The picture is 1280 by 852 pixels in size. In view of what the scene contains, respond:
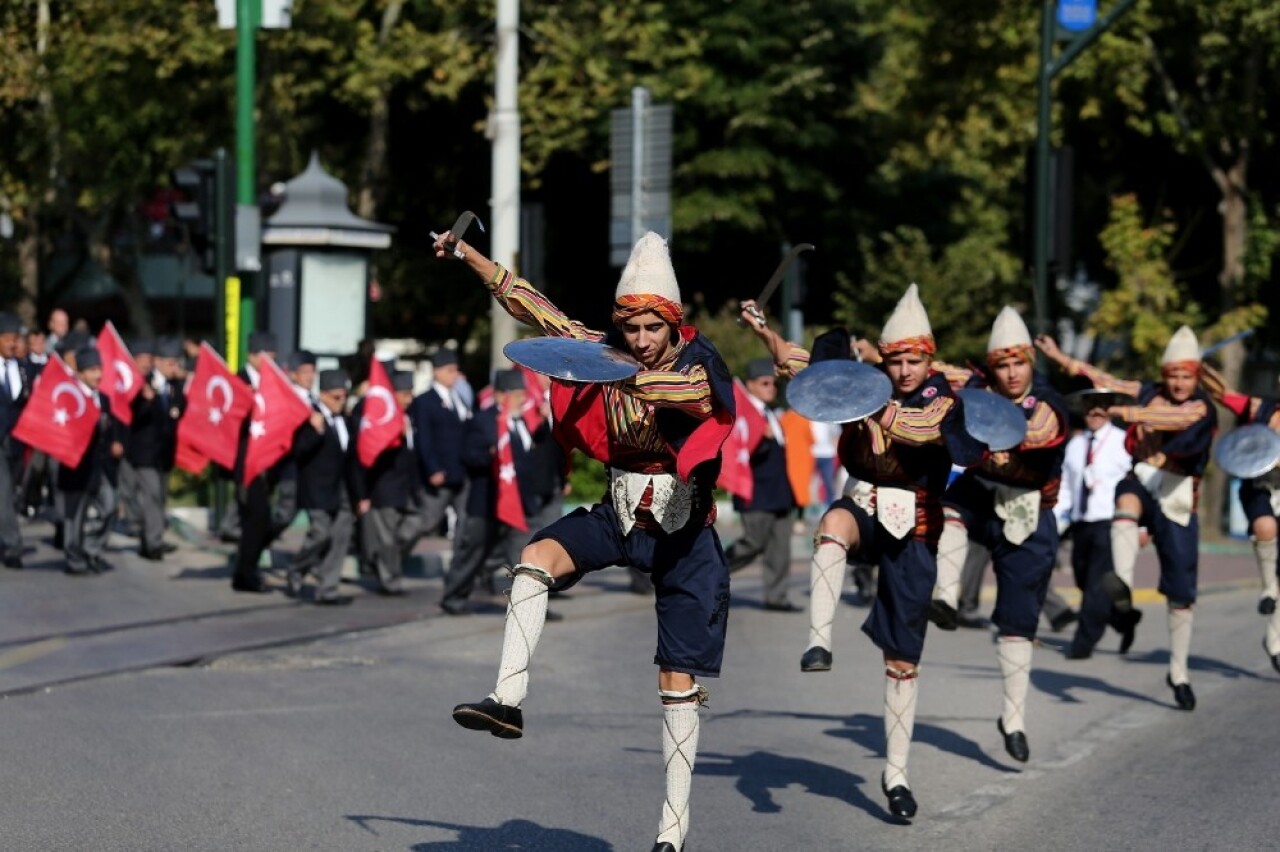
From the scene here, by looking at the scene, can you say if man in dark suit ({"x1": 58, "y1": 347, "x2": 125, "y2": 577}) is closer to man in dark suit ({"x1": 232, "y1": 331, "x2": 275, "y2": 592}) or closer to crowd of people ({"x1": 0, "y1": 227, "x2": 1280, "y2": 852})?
crowd of people ({"x1": 0, "y1": 227, "x2": 1280, "y2": 852})

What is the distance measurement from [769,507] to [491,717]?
987 centimetres

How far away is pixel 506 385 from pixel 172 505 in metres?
8.52

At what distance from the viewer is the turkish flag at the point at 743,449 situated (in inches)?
641

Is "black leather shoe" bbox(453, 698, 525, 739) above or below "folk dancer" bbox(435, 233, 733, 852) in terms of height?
below

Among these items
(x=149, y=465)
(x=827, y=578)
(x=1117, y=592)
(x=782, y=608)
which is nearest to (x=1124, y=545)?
(x=1117, y=592)

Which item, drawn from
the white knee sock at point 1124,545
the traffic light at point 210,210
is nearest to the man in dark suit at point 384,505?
the traffic light at point 210,210

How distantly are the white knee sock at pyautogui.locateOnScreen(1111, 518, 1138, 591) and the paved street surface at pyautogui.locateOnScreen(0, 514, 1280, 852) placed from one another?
652 mm

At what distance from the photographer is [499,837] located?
7.63m

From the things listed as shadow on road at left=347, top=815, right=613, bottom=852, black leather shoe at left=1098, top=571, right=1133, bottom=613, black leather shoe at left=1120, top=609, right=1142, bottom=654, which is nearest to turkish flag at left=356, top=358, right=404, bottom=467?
black leather shoe at left=1120, top=609, right=1142, bottom=654

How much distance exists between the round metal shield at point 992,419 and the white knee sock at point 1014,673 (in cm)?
119

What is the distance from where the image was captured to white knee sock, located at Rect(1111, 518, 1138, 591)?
39.6ft

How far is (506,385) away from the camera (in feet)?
51.4

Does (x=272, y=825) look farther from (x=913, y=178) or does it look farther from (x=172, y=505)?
(x=913, y=178)

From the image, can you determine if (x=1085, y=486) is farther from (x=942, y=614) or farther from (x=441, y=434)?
(x=942, y=614)
